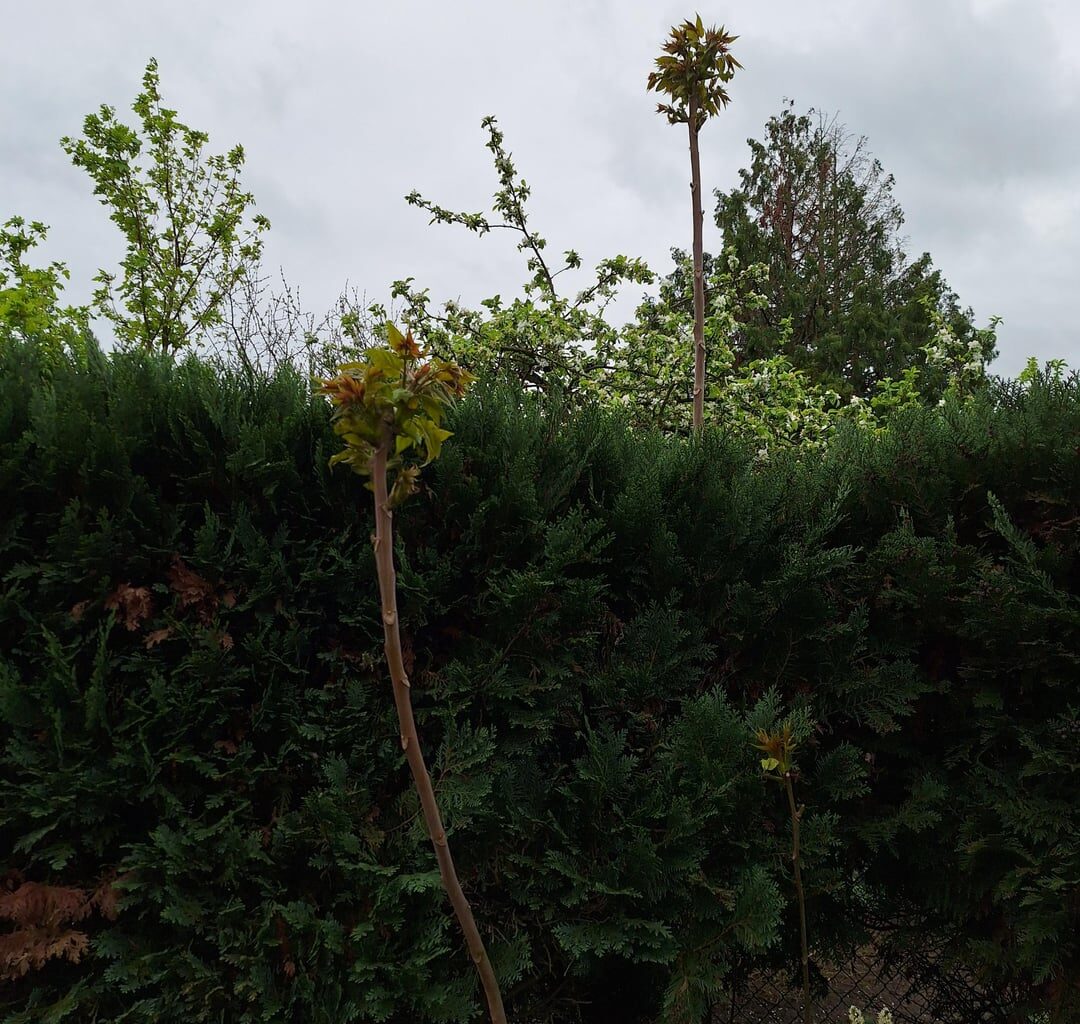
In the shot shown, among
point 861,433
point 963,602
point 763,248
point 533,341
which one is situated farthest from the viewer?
point 763,248

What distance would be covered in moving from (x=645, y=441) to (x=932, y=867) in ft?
5.55

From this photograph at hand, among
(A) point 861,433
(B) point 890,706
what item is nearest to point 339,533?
(B) point 890,706

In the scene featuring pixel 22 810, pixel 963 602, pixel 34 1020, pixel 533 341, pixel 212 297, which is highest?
pixel 212 297

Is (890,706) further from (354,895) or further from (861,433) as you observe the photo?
(354,895)

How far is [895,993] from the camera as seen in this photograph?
11.8 feet

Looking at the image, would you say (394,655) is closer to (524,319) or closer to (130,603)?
(130,603)

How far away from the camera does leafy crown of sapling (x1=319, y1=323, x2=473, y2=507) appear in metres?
1.11

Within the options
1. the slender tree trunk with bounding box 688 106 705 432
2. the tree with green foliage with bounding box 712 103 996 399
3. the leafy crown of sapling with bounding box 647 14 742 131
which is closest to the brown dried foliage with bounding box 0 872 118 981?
the slender tree trunk with bounding box 688 106 705 432

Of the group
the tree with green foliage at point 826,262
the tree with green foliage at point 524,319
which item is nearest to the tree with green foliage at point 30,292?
the tree with green foliage at point 524,319

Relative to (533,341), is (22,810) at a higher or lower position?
lower

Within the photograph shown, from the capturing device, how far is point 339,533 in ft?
7.79

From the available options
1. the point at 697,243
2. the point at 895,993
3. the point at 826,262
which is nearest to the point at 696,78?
the point at 697,243

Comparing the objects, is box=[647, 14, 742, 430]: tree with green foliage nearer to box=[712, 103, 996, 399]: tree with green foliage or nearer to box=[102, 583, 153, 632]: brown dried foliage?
box=[102, 583, 153, 632]: brown dried foliage

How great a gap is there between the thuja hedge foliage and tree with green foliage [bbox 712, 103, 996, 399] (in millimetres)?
14654
